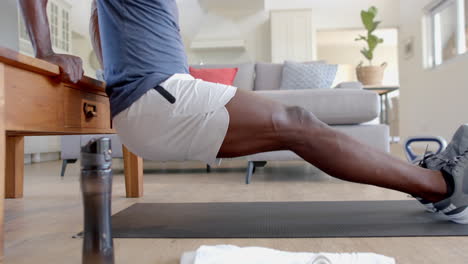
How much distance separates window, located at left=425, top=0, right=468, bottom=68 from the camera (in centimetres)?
480

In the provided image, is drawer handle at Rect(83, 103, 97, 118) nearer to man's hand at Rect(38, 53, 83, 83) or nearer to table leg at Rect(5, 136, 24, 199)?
man's hand at Rect(38, 53, 83, 83)

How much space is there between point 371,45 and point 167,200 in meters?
4.64

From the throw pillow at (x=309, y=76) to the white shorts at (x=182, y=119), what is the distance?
86.6 inches

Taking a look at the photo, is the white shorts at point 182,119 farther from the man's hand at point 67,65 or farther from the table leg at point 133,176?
the table leg at point 133,176

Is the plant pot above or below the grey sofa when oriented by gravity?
above

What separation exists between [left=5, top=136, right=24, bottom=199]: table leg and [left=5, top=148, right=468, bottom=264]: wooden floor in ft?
0.24

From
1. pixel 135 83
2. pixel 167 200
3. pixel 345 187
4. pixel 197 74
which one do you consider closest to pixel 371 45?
pixel 197 74

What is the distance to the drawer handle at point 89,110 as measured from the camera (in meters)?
1.35

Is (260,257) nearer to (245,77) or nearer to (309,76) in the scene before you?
(309,76)

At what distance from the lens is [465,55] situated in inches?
177

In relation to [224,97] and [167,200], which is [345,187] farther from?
[224,97]

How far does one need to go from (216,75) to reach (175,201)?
173cm

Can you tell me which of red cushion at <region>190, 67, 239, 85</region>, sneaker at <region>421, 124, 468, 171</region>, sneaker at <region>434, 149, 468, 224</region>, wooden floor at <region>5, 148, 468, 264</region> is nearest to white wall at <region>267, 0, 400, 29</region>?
red cushion at <region>190, 67, 239, 85</region>

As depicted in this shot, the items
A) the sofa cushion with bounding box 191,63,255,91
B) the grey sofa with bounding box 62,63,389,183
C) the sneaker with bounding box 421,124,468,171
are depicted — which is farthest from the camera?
the sofa cushion with bounding box 191,63,255,91
